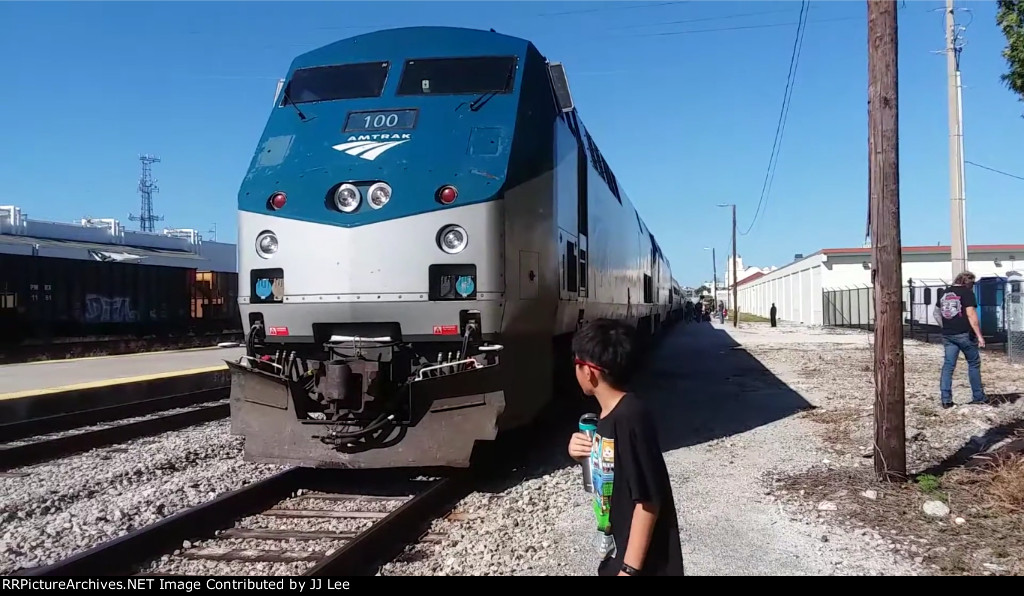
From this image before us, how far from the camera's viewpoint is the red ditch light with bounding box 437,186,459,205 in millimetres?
5848

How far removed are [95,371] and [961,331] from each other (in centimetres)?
1475

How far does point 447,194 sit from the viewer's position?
5871 mm

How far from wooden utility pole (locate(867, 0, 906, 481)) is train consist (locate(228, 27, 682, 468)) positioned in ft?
8.89

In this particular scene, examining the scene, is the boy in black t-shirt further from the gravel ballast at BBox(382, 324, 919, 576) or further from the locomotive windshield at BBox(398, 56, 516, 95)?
the locomotive windshield at BBox(398, 56, 516, 95)

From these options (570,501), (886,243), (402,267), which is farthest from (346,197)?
(886,243)

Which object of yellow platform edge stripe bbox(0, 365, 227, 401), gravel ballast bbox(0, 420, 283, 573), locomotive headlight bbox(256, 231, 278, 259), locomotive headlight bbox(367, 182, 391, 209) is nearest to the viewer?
gravel ballast bbox(0, 420, 283, 573)

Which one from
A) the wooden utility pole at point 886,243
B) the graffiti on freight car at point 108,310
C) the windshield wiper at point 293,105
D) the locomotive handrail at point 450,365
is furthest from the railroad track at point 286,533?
the graffiti on freight car at point 108,310

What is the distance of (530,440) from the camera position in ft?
27.8

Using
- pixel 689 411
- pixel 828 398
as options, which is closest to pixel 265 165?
pixel 689 411

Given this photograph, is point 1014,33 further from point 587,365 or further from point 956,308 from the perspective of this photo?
point 587,365

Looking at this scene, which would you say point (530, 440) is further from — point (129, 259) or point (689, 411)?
point (129, 259)

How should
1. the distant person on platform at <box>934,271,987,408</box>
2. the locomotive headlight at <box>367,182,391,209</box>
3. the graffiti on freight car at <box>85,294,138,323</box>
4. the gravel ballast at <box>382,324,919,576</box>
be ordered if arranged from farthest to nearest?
the graffiti on freight car at <box>85,294,138,323</box>, the distant person on platform at <box>934,271,987,408</box>, the locomotive headlight at <box>367,182,391,209</box>, the gravel ballast at <box>382,324,919,576</box>

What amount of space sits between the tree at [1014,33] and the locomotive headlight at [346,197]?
1025 centimetres

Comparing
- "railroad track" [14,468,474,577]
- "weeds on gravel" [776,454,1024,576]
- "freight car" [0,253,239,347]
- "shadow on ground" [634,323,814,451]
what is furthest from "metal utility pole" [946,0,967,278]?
"freight car" [0,253,239,347]
